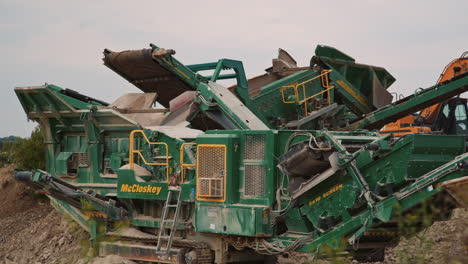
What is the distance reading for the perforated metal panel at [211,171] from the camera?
10711 mm

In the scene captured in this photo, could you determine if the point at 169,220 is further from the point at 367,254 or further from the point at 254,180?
the point at 367,254

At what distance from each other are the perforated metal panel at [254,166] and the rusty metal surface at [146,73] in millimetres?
3078

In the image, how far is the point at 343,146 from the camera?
9.77 m

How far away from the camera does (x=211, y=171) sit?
10852 millimetres

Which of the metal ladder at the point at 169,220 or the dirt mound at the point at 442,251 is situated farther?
the metal ladder at the point at 169,220

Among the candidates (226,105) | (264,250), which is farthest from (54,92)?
(264,250)

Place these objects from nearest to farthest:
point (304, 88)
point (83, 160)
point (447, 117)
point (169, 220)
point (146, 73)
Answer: point (169, 220) < point (304, 88) < point (83, 160) < point (146, 73) < point (447, 117)

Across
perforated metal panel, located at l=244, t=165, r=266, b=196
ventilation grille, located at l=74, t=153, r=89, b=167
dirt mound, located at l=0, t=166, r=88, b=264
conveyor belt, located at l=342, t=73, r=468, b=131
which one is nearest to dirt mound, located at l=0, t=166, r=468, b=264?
dirt mound, located at l=0, t=166, r=88, b=264

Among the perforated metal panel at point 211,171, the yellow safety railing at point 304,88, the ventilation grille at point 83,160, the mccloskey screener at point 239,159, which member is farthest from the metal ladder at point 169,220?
the yellow safety railing at point 304,88

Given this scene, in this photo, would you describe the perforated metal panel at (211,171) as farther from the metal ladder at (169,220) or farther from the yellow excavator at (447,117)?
the yellow excavator at (447,117)

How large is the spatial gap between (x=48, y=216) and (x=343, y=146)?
924 centimetres

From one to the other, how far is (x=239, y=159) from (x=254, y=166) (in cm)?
29

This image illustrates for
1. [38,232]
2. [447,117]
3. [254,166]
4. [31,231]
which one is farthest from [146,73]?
[447,117]

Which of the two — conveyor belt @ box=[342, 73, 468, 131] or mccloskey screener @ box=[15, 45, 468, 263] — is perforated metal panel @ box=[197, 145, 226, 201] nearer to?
mccloskey screener @ box=[15, 45, 468, 263]
